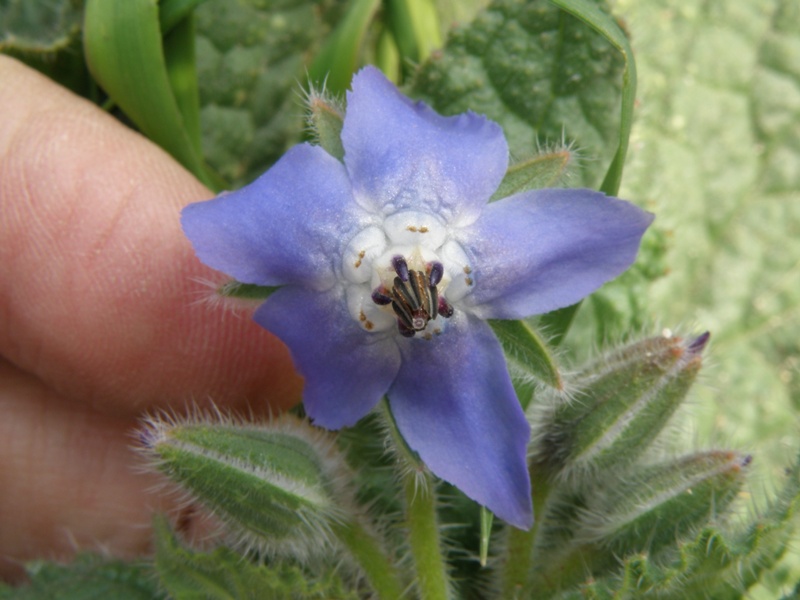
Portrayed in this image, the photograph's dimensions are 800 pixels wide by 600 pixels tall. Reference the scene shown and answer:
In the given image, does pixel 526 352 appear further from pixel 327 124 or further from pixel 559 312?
pixel 327 124

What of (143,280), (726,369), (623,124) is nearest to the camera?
(623,124)

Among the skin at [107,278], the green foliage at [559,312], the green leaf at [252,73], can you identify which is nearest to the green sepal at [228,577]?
the green foliage at [559,312]

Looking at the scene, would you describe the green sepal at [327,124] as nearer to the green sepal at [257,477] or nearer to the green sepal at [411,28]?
the green sepal at [257,477]

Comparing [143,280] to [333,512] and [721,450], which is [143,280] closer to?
[333,512]

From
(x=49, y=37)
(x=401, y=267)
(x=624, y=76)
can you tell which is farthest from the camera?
(x=49, y=37)

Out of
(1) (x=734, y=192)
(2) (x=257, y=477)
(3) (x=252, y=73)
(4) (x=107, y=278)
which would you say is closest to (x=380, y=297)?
(2) (x=257, y=477)

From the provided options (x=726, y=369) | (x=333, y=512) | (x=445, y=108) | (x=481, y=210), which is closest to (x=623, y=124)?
(x=481, y=210)

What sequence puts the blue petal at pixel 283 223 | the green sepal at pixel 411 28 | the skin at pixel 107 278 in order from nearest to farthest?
the blue petal at pixel 283 223 → the skin at pixel 107 278 → the green sepal at pixel 411 28
